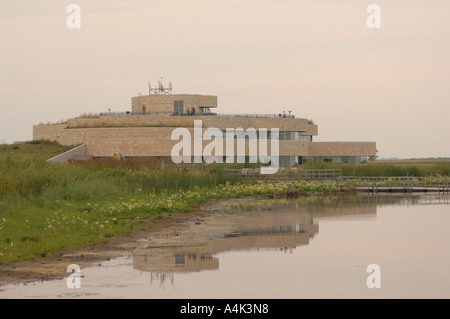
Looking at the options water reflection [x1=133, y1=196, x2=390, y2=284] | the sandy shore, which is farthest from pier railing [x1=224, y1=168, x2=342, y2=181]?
the sandy shore

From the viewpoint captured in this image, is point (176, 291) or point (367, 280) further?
point (367, 280)

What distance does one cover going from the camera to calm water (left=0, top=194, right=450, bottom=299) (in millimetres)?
15555

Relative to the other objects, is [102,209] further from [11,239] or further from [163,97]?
[163,97]

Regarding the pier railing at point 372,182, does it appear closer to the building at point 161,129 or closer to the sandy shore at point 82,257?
the building at point 161,129

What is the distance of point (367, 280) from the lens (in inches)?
666

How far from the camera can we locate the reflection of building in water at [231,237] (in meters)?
19.8

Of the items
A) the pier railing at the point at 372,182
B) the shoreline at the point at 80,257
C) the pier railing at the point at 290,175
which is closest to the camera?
the shoreline at the point at 80,257

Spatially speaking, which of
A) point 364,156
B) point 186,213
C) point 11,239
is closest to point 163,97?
point 364,156

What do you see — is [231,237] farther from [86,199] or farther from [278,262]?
[86,199]

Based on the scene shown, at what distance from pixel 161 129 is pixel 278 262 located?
2462 inches

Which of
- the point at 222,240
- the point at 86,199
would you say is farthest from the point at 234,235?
the point at 86,199

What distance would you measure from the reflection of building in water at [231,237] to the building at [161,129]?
40960mm

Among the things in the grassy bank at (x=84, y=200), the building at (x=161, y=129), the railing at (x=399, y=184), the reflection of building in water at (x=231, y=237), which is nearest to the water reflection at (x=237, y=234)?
the reflection of building in water at (x=231, y=237)

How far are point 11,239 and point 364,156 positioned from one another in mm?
88771
